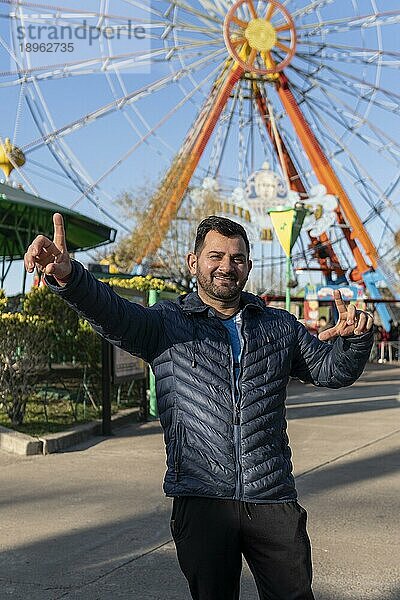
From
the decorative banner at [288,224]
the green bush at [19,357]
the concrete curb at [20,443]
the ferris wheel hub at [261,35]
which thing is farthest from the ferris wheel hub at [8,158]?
the ferris wheel hub at [261,35]

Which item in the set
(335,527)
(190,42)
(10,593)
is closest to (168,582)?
(10,593)

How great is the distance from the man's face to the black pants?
69cm

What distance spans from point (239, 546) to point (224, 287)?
0.84 m

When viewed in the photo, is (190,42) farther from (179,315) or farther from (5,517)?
(179,315)

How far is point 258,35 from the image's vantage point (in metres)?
26.0

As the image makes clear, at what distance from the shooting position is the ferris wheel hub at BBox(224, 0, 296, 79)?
25.2 meters

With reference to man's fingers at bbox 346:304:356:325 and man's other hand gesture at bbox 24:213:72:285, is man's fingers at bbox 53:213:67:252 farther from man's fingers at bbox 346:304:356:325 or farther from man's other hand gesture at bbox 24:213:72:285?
man's fingers at bbox 346:304:356:325

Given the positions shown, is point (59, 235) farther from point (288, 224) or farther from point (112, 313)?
point (288, 224)

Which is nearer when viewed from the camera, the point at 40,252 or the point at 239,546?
the point at 40,252

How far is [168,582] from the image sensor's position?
4.08 metres

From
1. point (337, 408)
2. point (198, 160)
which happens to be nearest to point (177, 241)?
point (198, 160)

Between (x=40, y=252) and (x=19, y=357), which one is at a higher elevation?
(x=40, y=252)

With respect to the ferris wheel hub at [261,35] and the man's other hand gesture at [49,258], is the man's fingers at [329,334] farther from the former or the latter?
the ferris wheel hub at [261,35]

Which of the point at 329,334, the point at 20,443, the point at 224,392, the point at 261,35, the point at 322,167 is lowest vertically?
the point at 20,443
